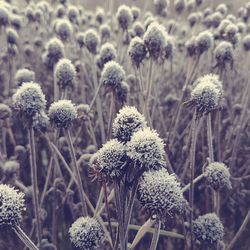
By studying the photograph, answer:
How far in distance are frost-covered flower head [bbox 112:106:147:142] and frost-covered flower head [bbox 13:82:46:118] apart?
15.3 inches

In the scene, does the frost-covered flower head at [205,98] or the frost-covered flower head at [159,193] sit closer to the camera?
the frost-covered flower head at [159,193]

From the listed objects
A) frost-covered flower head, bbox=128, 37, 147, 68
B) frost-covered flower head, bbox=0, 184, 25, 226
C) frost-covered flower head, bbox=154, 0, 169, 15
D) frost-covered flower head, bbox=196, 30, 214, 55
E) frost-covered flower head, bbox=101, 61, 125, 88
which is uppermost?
frost-covered flower head, bbox=154, 0, 169, 15

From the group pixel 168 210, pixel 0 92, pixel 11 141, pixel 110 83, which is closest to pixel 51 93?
pixel 0 92

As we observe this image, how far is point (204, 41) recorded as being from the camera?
80.7 inches

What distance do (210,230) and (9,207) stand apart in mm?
627

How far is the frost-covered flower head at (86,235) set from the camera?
3.69ft

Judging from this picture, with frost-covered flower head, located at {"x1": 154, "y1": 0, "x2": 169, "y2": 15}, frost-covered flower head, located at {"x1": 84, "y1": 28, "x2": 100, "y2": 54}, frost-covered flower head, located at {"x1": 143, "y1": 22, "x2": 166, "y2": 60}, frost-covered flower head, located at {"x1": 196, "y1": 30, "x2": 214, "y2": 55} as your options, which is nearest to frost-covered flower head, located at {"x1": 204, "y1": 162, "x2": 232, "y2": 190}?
frost-covered flower head, located at {"x1": 143, "y1": 22, "x2": 166, "y2": 60}

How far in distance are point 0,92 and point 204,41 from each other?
4.53ft

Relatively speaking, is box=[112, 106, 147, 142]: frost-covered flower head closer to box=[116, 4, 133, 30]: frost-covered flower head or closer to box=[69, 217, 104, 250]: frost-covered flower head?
box=[69, 217, 104, 250]: frost-covered flower head

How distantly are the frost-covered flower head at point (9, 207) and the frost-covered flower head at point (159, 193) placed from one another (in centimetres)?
29

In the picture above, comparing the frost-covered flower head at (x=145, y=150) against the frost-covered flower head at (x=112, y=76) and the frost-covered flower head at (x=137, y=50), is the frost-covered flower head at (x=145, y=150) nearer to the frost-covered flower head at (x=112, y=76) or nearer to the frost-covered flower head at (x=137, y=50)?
the frost-covered flower head at (x=112, y=76)

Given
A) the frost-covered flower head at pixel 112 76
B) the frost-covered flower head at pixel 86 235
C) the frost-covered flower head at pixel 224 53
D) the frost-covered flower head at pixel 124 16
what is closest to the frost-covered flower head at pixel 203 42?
the frost-covered flower head at pixel 224 53

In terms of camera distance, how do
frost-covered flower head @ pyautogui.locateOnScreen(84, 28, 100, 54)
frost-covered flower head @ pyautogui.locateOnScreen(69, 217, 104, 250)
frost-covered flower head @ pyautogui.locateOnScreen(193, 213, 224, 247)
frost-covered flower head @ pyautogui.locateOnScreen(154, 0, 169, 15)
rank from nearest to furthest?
frost-covered flower head @ pyautogui.locateOnScreen(69, 217, 104, 250) < frost-covered flower head @ pyautogui.locateOnScreen(193, 213, 224, 247) < frost-covered flower head @ pyautogui.locateOnScreen(84, 28, 100, 54) < frost-covered flower head @ pyautogui.locateOnScreen(154, 0, 169, 15)

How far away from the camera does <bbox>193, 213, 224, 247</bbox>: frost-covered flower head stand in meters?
1.31
